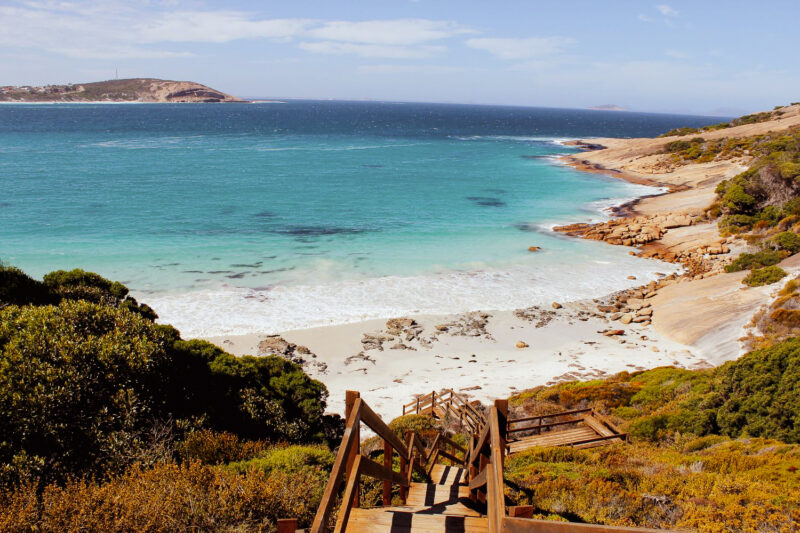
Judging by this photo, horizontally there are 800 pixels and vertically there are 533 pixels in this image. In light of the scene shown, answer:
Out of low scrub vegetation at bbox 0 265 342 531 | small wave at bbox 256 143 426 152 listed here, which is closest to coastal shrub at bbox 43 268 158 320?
low scrub vegetation at bbox 0 265 342 531

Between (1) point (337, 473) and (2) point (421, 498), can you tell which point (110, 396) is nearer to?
(2) point (421, 498)

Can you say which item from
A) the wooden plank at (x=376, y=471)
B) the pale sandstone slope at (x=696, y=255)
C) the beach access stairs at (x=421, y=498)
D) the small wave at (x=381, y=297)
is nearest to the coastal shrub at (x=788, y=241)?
the pale sandstone slope at (x=696, y=255)

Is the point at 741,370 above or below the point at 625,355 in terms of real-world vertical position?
above

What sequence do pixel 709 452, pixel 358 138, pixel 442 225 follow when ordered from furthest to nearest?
pixel 358 138
pixel 442 225
pixel 709 452

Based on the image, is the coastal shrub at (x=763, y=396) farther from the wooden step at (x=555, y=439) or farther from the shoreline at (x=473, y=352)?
the shoreline at (x=473, y=352)

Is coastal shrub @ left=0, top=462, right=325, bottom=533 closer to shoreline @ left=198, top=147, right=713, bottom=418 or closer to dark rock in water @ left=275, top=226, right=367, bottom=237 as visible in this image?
shoreline @ left=198, top=147, right=713, bottom=418

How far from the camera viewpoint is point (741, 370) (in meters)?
13.0

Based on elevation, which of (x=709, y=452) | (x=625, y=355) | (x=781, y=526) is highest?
(x=781, y=526)

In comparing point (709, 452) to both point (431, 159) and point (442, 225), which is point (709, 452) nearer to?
point (442, 225)

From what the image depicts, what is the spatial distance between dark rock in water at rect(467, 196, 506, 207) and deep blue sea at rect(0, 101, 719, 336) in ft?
1.41

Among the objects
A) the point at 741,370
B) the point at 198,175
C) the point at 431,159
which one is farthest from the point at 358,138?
the point at 741,370

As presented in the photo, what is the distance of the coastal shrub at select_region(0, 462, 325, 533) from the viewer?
5164 mm

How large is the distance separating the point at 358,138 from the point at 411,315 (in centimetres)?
9769

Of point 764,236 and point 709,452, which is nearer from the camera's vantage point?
point 709,452
